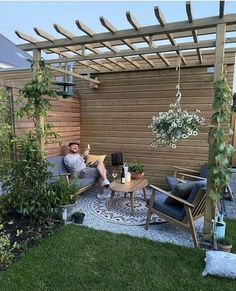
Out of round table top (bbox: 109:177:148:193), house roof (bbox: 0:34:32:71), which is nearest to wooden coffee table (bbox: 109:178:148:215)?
round table top (bbox: 109:177:148:193)

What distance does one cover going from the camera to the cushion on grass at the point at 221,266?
2.22 m

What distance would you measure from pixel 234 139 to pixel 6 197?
7.59m

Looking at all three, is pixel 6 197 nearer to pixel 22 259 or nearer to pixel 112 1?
pixel 22 259

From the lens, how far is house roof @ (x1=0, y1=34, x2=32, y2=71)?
7.94m

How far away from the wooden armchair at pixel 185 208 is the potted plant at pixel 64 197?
1.14 meters

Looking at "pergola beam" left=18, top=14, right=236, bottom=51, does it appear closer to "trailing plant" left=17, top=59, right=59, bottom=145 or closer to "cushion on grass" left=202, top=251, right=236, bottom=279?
"trailing plant" left=17, top=59, right=59, bottom=145

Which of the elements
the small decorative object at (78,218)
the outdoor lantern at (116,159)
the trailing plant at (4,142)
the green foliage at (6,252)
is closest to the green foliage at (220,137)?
the small decorative object at (78,218)

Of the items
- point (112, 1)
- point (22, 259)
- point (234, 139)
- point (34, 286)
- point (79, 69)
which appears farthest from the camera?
point (234, 139)

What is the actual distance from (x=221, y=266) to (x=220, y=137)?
4.25ft

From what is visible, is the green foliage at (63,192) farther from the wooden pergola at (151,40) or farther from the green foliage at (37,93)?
the wooden pergola at (151,40)

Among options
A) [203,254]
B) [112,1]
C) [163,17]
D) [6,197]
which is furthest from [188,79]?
[6,197]

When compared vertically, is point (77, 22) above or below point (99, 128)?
above

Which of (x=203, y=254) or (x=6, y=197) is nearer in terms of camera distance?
(x=203, y=254)

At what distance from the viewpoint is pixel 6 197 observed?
3.34 meters
